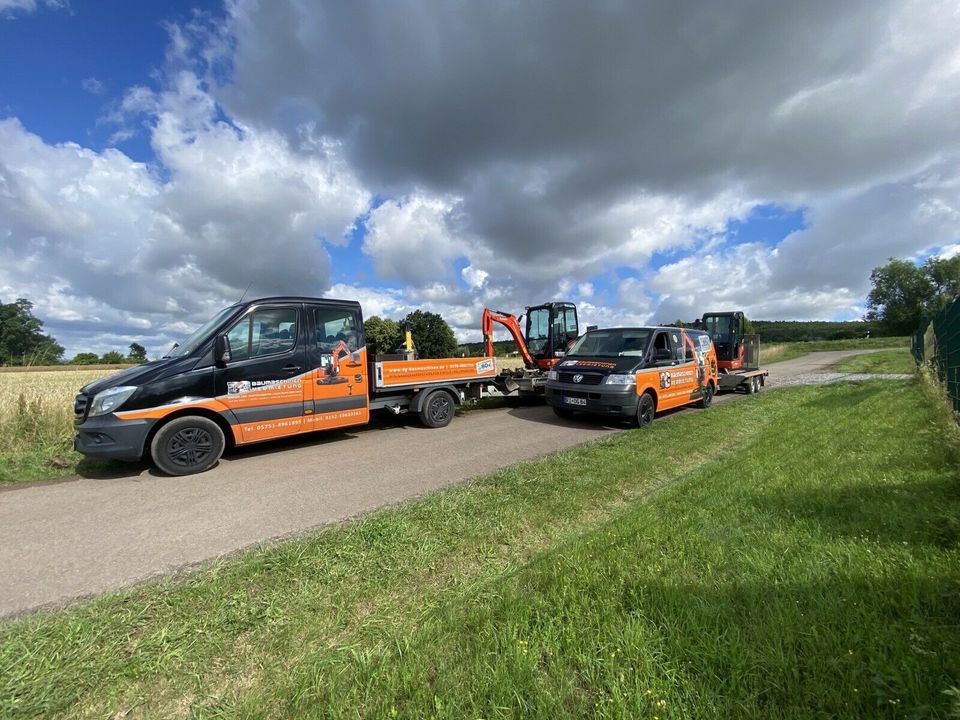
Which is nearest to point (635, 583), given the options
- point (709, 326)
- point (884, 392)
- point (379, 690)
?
point (379, 690)

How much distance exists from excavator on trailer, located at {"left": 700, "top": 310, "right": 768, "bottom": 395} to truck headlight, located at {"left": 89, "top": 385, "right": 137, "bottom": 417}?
15.0 metres

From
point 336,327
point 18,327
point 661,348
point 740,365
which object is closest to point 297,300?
point 336,327

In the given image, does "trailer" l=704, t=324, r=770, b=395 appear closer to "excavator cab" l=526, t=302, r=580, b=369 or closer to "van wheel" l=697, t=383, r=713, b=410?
"van wheel" l=697, t=383, r=713, b=410

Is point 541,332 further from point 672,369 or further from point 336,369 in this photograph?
point 336,369

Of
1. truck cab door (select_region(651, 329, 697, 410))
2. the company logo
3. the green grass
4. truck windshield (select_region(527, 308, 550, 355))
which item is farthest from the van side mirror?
the green grass

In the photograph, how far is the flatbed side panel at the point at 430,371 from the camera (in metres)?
7.77

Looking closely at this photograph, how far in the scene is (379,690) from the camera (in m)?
1.88

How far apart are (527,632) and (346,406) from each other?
5.51 meters

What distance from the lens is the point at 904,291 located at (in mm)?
69875

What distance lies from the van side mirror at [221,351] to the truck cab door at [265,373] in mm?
61

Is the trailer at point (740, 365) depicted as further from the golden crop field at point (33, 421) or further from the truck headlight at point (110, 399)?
the golden crop field at point (33, 421)

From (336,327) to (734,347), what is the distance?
14.0 m

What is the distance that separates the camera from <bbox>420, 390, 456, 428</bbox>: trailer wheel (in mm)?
8445

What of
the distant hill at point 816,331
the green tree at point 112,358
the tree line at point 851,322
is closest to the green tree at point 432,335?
the tree line at point 851,322
